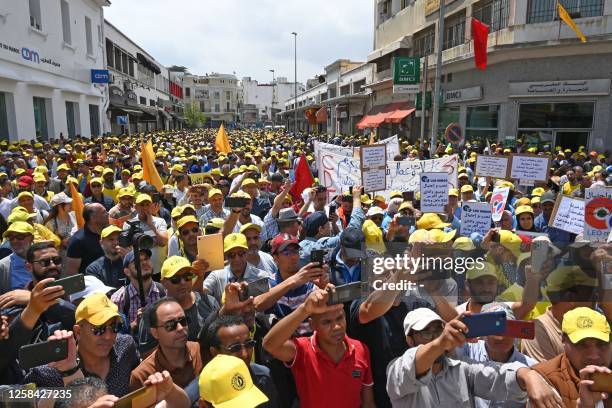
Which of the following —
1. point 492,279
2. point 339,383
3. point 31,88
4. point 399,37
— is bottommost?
point 339,383

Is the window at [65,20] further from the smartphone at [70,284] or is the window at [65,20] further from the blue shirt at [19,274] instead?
the smartphone at [70,284]

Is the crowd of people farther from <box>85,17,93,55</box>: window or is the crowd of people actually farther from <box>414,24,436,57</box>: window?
<box>85,17,93,55</box>: window

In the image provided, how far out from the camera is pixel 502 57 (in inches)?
824

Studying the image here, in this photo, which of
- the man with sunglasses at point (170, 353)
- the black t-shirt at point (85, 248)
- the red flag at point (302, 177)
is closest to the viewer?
the man with sunglasses at point (170, 353)

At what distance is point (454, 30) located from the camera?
26188mm

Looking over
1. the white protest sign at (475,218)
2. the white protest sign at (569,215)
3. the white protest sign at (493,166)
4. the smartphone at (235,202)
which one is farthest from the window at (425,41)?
the smartphone at (235,202)

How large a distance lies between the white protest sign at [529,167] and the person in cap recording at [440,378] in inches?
251

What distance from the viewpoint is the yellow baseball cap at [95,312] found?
2807 mm

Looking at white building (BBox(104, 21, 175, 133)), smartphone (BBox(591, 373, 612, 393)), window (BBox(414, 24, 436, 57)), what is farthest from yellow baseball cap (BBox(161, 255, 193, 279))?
white building (BBox(104, 21, 175, 133))

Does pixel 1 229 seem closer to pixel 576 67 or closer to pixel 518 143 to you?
pixel 518 143

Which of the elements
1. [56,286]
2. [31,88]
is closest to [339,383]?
[56,286]

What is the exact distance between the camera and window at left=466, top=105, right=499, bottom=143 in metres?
22.6

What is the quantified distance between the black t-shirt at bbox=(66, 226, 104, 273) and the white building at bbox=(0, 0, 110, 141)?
18.5m

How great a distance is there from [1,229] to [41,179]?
2.15 metres
